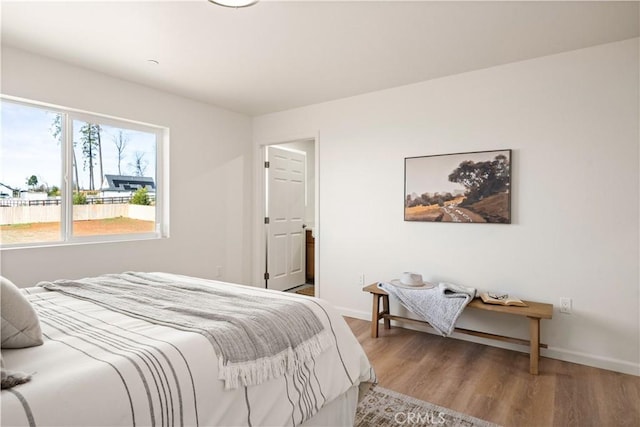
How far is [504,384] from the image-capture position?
245 centimetres

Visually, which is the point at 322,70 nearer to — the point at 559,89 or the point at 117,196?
the point at 559,89

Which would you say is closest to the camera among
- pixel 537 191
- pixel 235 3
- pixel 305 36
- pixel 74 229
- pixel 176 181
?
pixel 235 3

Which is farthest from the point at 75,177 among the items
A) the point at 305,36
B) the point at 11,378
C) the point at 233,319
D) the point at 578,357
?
the point at 578,357

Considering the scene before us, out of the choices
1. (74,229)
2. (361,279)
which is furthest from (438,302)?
(74,229)

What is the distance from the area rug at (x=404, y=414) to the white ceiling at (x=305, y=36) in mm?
2446

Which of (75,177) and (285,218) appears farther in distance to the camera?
(285,218)

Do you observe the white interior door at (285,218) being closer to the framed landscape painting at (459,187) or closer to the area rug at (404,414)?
the framed landscape painting at (459,187)

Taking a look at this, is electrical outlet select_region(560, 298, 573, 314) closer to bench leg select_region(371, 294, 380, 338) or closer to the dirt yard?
bench leg select_region(371, 294, 380, 338)

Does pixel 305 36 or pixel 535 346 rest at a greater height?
pixel 305 36

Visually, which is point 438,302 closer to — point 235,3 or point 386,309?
point 386,309

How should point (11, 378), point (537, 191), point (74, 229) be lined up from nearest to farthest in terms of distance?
point (11, 378) → point (537, 191) → point (74, 229)

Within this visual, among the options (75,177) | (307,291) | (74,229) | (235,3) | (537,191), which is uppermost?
(235,3)

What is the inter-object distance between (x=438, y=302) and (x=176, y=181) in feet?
9.63

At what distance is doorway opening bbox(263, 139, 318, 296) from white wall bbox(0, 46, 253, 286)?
0.28 m
